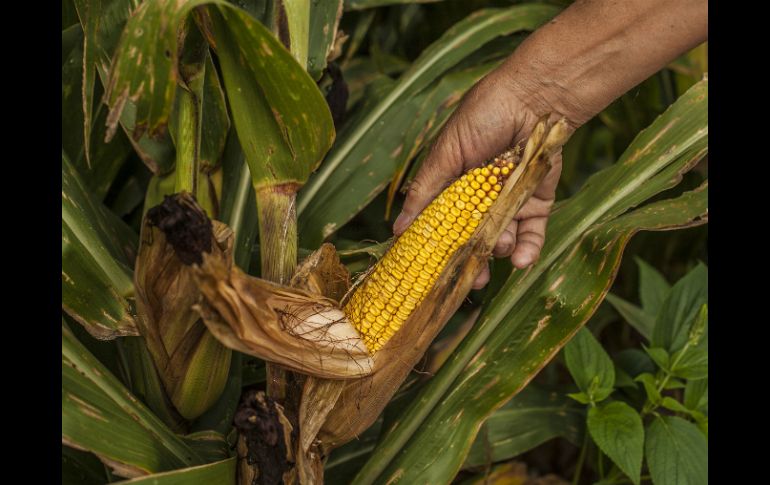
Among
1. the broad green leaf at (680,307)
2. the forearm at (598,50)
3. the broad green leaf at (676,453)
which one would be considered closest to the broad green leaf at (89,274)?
the forearm at (598,50)

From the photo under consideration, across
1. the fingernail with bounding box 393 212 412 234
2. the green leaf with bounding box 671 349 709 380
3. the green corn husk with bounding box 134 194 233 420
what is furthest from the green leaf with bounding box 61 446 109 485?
the green leaf with bounding box 671 349 709 380

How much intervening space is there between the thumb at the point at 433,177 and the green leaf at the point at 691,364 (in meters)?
0.57

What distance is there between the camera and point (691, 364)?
4.53 feet

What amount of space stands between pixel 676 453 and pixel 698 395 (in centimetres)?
19

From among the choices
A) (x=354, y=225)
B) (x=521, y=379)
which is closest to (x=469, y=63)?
(x=354, y=225)

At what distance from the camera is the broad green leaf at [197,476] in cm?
94

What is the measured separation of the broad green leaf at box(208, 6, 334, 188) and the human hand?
288mm

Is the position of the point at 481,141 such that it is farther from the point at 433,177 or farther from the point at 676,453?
the point at 676,453

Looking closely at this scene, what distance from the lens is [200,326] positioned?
101cm

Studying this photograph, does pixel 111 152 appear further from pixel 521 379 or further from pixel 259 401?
pixel 521 379

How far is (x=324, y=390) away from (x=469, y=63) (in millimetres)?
928

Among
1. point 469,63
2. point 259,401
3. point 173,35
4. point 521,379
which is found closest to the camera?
point 173,35

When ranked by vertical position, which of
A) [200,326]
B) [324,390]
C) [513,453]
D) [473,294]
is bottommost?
[513,453]

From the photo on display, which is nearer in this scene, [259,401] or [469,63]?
[259,401]
